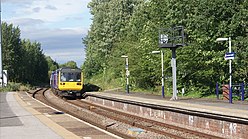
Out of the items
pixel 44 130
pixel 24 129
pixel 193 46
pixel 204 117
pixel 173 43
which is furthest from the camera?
pixel 193 46

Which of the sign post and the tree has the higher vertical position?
the tree

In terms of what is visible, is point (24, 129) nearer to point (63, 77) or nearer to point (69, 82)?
point (69, 82)

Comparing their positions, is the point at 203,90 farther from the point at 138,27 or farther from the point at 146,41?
the point at 138,27

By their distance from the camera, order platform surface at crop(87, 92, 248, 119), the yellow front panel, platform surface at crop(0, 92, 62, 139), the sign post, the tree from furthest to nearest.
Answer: the tree
the yellow front panel
the sign post
platform surface at crop(87, 92, 248, 119)
platform surface at crop(0, 92, 62, 139)

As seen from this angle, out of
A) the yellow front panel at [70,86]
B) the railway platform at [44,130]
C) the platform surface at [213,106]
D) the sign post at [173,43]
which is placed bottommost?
the railway platform at [44,130]

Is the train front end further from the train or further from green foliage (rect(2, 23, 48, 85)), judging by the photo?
green foliage (rect(2, 23, 48, 85))

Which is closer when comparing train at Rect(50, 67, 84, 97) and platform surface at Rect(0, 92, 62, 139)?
platform surface at Rect(0, 92, 62, 139)

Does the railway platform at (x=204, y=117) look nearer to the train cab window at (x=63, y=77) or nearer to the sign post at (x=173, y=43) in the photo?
the sign post at (x=173, y=43)

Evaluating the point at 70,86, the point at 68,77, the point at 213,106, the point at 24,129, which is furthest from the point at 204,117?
the point at 68,77

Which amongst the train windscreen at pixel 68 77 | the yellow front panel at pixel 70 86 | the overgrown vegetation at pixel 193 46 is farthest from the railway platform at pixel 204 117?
the train windscreen at pixel 68 77

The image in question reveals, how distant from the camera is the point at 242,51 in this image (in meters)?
27.3

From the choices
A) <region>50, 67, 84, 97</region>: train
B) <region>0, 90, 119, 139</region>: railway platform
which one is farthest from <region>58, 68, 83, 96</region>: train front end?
<region>0, 90, 119, 139</region>: railway platform

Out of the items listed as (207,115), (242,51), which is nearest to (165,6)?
(242,51)

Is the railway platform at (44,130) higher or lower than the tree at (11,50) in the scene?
lower
